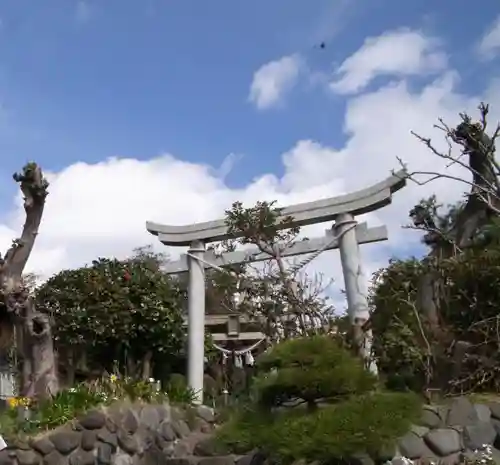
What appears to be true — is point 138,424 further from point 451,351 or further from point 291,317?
point 451,351

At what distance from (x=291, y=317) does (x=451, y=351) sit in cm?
192

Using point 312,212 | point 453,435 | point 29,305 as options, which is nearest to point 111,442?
point 29,305

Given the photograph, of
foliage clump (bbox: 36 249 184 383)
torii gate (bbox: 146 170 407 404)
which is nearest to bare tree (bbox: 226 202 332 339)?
torii gate (bbox: 146 170 407 404)

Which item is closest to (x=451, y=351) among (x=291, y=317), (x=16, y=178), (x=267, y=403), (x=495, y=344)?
(x=495, y=344)

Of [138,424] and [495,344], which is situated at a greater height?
[495,344]

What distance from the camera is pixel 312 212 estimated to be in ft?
22.9

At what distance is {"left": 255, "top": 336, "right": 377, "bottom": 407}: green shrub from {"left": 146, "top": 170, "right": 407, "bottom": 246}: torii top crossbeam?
286 cm

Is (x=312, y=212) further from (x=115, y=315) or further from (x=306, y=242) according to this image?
(x=115, y=315)

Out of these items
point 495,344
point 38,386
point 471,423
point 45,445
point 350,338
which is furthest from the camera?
point 38,386

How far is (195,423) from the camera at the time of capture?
19.7 feet

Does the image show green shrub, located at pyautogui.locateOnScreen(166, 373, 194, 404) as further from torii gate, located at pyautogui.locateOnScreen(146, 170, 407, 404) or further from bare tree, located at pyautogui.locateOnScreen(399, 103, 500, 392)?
bare tree, located at pyautogui.locateOnScreen(399, 103, 500, 392)

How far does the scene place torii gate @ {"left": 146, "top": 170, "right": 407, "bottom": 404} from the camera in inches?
259

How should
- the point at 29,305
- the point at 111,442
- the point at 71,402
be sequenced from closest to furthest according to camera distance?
the point at 111,442 < the point at 71,402 < the point at 29,305

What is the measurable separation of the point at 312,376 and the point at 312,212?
3.68 meters
